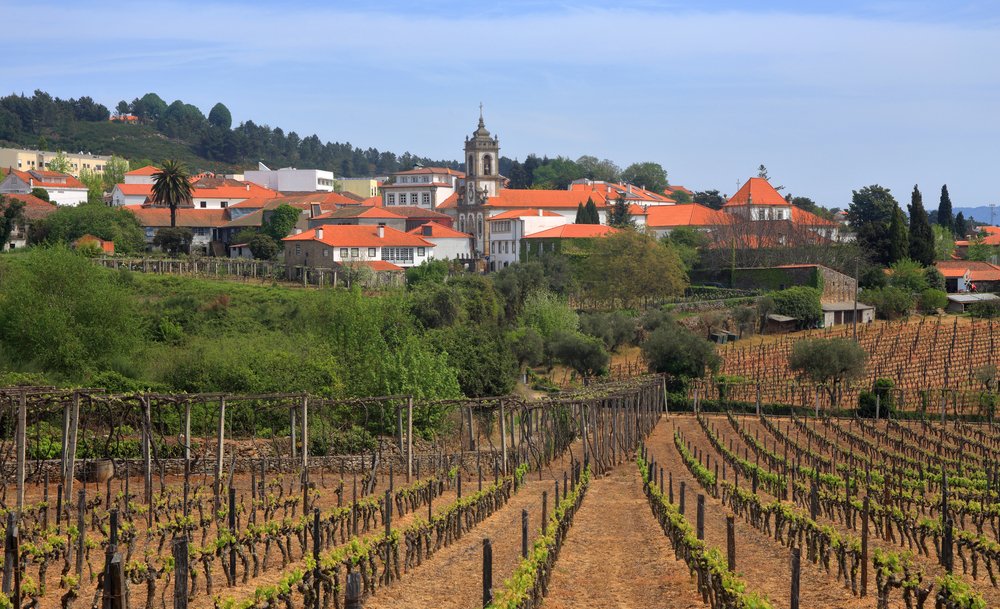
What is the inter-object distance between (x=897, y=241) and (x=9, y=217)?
60.4 m

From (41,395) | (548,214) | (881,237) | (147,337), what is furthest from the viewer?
(548,214)

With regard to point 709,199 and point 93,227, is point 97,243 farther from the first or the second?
point 709,199

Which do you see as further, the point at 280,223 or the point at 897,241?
the point at 280,223

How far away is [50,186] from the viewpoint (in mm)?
110500

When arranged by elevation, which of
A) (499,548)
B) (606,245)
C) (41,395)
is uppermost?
(606,245)

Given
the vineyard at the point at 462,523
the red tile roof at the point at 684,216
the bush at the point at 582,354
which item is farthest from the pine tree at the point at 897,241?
the vineyard at the point at 462,523

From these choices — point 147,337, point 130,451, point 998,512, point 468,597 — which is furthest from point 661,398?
point 468,597

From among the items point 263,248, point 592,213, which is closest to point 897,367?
point 263,248

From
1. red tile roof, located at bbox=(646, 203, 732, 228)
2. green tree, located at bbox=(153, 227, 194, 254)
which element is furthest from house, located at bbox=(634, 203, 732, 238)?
green tree, located at bbox=(153, 227, 194, 254)

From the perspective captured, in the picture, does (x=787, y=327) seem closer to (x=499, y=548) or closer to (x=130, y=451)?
(x=130, y=451)

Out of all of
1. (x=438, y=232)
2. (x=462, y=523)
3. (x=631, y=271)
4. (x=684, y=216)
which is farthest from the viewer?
(x=684, y=216)

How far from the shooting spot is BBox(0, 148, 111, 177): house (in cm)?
14350

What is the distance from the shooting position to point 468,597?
15.7m

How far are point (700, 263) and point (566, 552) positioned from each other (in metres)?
69.1
